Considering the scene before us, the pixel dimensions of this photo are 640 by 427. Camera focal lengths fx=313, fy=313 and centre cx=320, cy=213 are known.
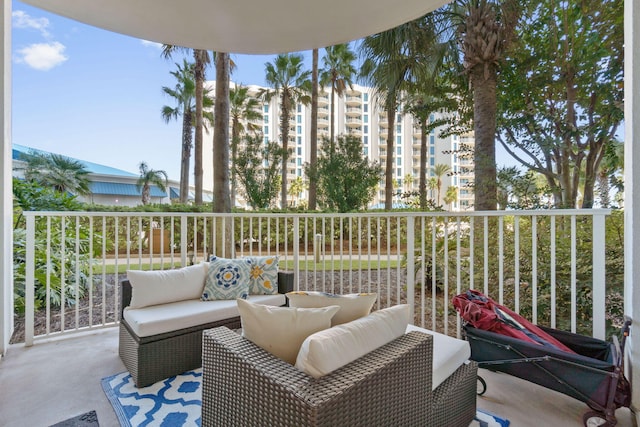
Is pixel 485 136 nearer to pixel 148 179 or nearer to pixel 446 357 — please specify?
pixel 446 357

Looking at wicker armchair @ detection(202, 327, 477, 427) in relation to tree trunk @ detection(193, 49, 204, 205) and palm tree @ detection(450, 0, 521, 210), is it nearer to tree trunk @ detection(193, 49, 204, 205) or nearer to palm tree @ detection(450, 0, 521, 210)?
palm tree @ detection(450, 0, 521, 210)

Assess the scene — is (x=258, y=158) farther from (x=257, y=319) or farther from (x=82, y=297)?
(x=257, y=319)

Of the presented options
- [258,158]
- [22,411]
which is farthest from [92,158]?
[22,411]

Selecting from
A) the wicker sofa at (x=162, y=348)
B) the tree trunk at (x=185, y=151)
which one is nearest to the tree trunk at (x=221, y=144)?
the wicker sofa at (x=162, y=348)

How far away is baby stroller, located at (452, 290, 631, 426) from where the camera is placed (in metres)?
1.71

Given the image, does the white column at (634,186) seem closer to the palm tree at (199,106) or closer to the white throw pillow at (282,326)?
the white throw pillow at (282,326)

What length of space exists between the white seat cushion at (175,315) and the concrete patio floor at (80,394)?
0.47m

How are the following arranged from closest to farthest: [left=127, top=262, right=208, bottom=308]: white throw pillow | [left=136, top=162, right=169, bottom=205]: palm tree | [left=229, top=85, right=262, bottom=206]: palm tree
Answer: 1. [left=127, top=262, right=208, bottom=308]: white throw pillow
2. [left=229, top=85, right=262, bottom=206]: palm tree
3. [left=136, top=162, right=169, bottom=205]: palm tree

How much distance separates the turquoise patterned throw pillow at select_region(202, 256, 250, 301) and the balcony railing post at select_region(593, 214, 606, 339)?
8.93 feet

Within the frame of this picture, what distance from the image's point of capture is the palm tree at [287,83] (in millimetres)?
14062

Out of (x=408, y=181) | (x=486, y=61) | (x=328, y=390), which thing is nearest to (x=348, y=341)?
(x=328, y=390)

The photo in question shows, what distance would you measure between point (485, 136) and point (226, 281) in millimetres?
3655

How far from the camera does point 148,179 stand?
16.8 metres

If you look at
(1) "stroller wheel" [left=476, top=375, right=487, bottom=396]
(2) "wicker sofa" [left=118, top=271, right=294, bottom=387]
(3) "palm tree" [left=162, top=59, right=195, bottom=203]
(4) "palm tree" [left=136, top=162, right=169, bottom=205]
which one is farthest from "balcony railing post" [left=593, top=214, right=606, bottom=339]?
(4) "palm tree" [left=136, top=162, right=169, bottom=205]
